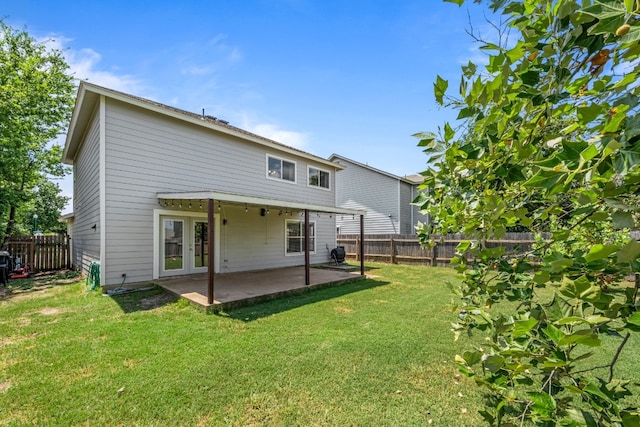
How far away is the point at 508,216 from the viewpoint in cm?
117

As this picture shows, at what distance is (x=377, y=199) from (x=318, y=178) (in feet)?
23.2

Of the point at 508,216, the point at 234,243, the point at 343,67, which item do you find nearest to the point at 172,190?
the point at 234,243

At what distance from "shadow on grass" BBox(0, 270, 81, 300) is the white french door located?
3.33 metres

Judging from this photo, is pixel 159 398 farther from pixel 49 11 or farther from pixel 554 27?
pixel 49 11

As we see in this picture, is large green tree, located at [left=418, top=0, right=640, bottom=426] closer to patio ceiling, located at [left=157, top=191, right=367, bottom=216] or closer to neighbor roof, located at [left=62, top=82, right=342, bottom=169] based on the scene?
patio ceiling, located at [left=157, top=191, right=367, bottom=216]

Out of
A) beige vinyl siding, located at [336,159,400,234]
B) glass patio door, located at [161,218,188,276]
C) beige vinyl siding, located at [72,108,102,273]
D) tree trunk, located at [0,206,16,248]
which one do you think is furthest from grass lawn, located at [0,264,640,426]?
beige vinyl siding, located at [336,159,400,234]

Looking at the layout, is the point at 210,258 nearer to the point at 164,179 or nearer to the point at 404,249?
the point at 164,179

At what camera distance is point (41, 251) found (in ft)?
38.2

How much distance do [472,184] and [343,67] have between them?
6766 mm

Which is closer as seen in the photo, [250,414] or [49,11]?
[250,414]

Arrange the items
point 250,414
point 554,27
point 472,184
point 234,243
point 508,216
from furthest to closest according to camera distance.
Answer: point 234,243, point 250,414, point 472,184, point 508,216, point 554,27

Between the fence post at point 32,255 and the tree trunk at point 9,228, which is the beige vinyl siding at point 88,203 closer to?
the fence post at point 32,255

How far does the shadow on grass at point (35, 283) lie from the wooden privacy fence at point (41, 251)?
2.49 ft

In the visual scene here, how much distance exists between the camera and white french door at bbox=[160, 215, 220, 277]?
27.6 feet
